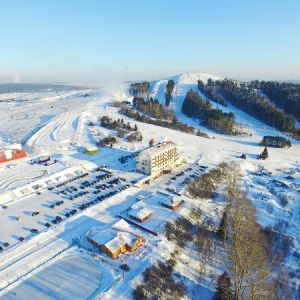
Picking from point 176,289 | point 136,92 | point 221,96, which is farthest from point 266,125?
point 176,289

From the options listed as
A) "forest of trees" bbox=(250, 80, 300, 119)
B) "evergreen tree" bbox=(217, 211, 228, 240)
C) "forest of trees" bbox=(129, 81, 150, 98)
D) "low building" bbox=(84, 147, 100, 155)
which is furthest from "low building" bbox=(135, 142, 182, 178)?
"forest of trees" bbox=(129, 81, 150, 98)

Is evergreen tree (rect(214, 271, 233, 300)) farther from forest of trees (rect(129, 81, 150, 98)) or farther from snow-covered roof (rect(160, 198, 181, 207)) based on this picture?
forest of trees (rect(129, 81, 150, 98))

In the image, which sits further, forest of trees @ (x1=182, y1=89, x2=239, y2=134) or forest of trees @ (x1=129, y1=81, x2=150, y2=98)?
forest of trees @ (x1=129, y1=81, x2=150, y2=98)

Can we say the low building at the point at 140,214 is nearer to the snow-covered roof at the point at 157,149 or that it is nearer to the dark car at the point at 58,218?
the dark car at the point at 58,218

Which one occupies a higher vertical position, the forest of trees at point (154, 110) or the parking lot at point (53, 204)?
the forest of trees at point (154, 110)

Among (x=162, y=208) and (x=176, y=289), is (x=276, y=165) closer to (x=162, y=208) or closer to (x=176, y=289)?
(x=162, y=208)

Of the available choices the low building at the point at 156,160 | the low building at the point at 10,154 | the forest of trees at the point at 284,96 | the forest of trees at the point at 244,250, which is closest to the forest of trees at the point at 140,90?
the forest of trees at the point at 284,96

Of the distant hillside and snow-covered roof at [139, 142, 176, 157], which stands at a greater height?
the distant hillside
